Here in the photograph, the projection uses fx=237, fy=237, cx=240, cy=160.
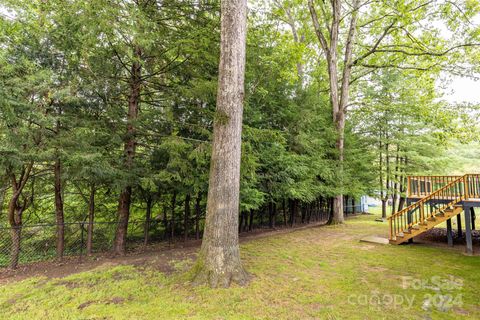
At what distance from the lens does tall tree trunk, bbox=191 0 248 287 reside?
13.3 feet

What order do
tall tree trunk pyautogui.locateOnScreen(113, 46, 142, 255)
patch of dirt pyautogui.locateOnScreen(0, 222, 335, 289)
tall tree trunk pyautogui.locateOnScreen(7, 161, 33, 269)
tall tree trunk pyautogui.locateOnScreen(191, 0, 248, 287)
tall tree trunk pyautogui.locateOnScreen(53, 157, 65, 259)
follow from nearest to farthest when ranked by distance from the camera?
tall tree trunk pyautogui.locateOnScreen(191, 0, 248, 287)
patch of dirt pyautogui.locateOnScreen(0, 222, 335, 289)
tall tree trunk pyautogui.locateOnScreen(7, 161, 33, 269)
tall tree trunk pyautogui.locateOnScreen(53, 157, 65, 259)
tall tree trunk pyautogui.locateOnScreen(113, 46, 142, 255)

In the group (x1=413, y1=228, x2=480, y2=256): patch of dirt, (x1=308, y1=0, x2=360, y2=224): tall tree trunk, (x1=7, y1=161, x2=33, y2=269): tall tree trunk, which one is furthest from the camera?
(x1=308, y1=0, x2=360, y2=224): tall tree trunk

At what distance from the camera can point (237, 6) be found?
4.41m

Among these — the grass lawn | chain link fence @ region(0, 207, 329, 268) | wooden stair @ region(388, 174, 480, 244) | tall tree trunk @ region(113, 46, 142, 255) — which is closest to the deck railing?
wooden stair @ region(388, 174, 480, 244)

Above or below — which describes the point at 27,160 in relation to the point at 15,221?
above

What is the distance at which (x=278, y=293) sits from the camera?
3.71 meters

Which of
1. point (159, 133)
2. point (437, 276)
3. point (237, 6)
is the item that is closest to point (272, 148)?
point (159, 133)

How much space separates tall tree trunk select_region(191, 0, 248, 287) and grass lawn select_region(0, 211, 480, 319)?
36 centimetres

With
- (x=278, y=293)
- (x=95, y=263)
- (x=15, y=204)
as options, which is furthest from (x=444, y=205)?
(x=15, y=204)

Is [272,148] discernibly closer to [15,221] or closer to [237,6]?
[237,6]

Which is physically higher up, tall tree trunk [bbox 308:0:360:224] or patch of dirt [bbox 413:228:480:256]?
tall tree trunk [bbox 308:0:360:224]

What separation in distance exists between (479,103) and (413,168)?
17.5 ft

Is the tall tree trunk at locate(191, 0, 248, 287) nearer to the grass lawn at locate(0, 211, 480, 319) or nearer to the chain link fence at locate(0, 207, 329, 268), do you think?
the grass lawn at locate(0, 211, 480, 319)

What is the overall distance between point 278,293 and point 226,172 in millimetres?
2113
